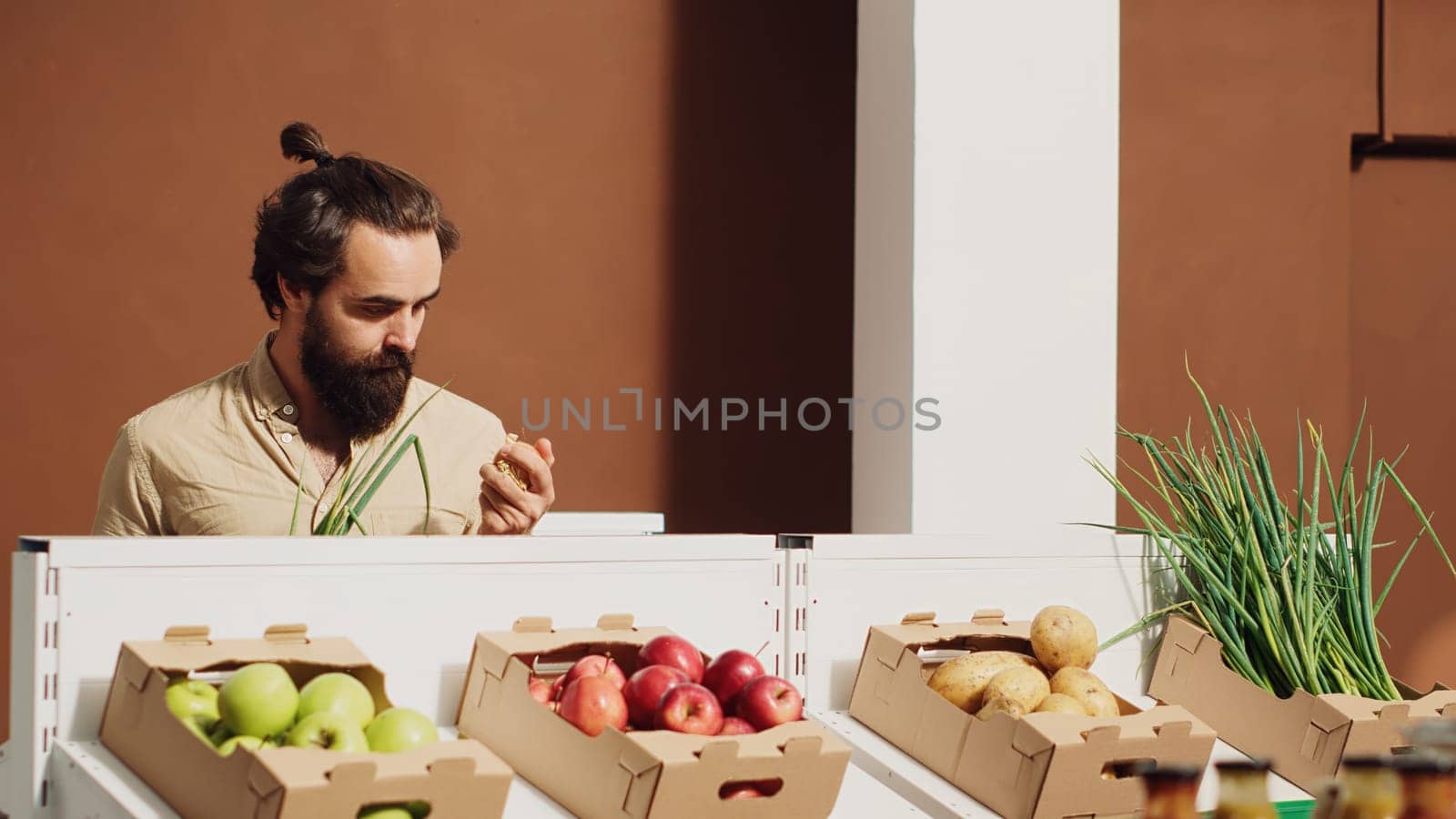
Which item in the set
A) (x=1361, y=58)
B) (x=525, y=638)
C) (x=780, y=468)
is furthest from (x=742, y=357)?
(x=525, y=638)

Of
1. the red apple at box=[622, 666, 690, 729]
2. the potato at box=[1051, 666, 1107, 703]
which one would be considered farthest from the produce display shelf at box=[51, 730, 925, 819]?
the potato at box=[1051, 666, 1107, 703]

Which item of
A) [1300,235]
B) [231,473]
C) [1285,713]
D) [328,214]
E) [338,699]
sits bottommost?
[1285,713]

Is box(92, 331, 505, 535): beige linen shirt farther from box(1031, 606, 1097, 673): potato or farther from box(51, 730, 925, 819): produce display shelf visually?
box(1031, 606, 1097, 673): potato

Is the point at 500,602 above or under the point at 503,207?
under

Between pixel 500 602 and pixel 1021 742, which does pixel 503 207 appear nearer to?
pixel 500 602

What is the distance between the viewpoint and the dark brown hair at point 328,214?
7.02 feet

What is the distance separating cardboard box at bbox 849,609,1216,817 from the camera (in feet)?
4.13

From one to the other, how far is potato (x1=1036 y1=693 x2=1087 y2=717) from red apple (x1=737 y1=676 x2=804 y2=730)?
0.89ft

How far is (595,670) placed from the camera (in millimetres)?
1267

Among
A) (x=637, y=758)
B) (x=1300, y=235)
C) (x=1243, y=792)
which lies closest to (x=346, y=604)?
(x=637, y=758)

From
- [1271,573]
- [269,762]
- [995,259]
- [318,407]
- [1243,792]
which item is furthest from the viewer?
[995,259]

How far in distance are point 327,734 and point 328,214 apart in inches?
49.7

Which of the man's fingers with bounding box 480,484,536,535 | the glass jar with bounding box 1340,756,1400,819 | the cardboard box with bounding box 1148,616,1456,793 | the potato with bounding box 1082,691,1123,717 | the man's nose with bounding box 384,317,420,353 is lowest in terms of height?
the cardboard box with bounding box 1148,616,1456,793

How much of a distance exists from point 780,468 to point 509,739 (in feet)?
7.98
